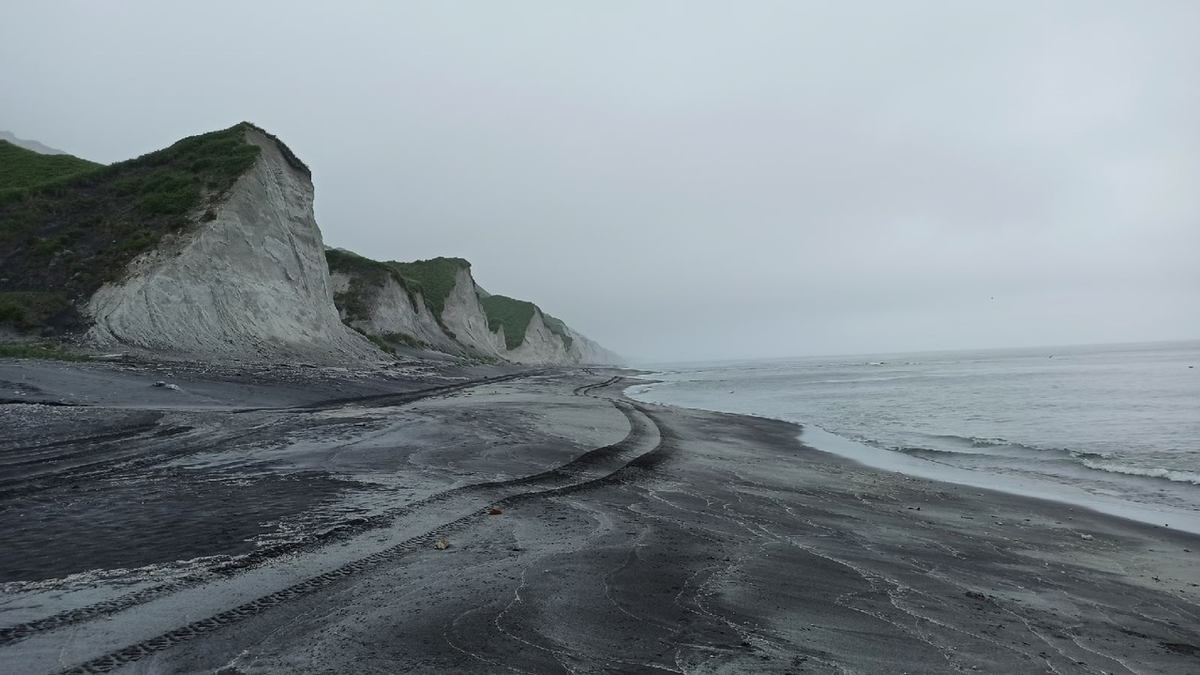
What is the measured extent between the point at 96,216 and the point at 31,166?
49.6 feet

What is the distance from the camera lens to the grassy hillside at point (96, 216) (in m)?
26.5

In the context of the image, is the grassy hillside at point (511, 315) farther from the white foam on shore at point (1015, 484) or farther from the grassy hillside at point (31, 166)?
the white foam on shore at point (1015, 484)

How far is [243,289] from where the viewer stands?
1218 inches

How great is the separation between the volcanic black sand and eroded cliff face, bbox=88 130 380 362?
591 inches

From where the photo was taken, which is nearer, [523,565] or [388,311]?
[523,565]

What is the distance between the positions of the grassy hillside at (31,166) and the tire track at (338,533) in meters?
42.5

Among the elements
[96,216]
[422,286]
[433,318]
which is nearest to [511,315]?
[422,286]

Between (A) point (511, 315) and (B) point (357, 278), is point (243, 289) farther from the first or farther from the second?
(A) point (511, 315)

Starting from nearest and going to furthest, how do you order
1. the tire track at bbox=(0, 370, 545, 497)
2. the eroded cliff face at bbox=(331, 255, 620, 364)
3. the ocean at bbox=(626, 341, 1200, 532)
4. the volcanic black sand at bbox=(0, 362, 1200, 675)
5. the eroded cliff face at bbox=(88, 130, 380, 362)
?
the volcanic black sand at bbox=(0, 362, 1200, 675) → the tire track at bbox=(0, 370, 545, 497) → the ocean at bbox=(626, 341, 1200, 532) → the eroded cliff face at bbox=(88, 130, 380, 362) → the eroded cliff face at bbox=(331, 255, 620, 364)

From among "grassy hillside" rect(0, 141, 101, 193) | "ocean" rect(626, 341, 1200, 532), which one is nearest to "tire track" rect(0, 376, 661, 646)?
"ocean" rect(626, 341, 1200, 532)

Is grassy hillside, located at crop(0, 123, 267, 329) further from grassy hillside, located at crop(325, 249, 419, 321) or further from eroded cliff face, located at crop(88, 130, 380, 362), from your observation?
grassy hillside, located at crop(325, 249, 419, 321)

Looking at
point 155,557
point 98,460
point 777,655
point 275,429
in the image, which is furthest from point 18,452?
point 777,655

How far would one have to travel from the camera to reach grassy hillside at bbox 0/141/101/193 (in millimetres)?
37812

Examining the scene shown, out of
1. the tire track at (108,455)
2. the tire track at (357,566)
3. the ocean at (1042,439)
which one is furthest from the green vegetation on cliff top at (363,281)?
the tire track at (357,566)
